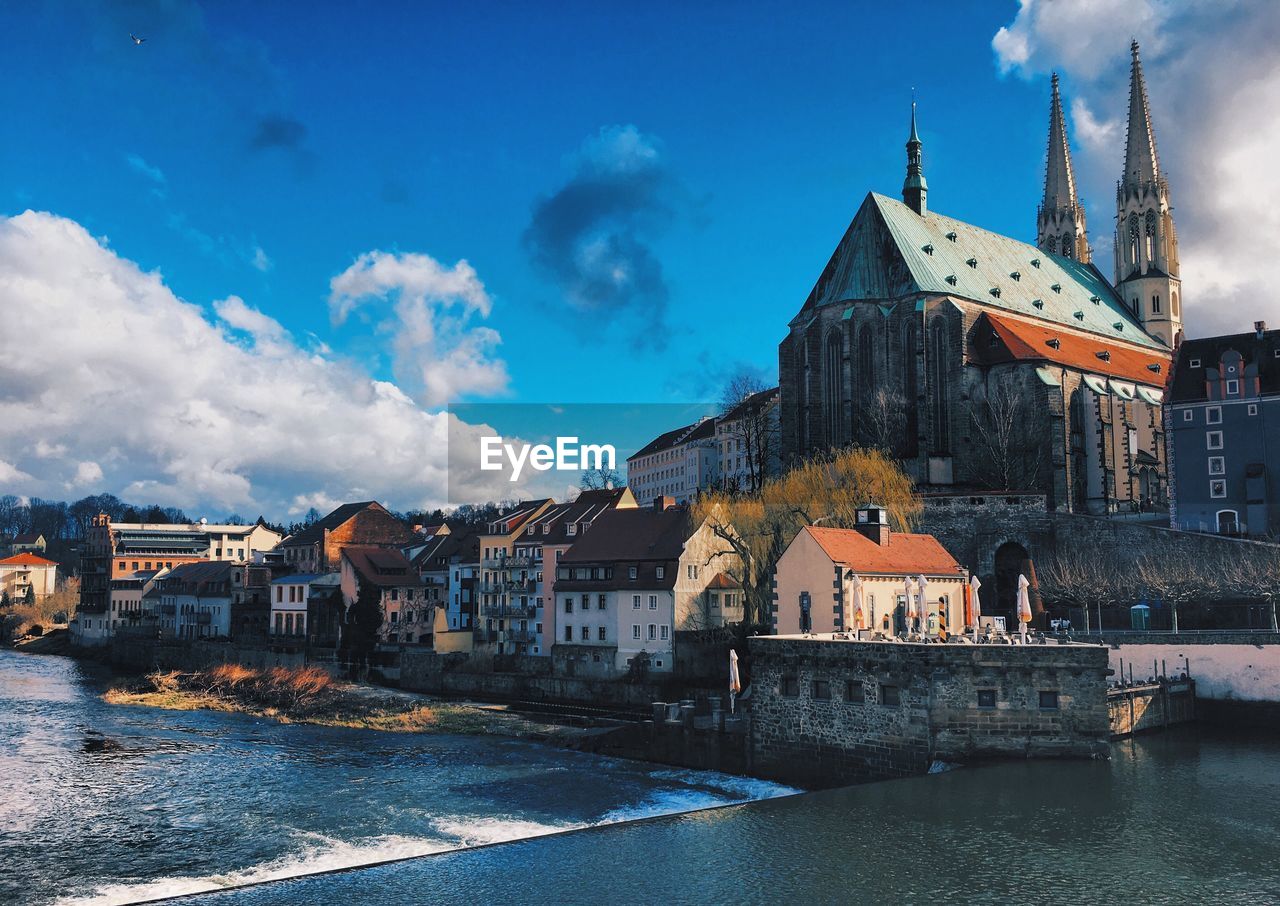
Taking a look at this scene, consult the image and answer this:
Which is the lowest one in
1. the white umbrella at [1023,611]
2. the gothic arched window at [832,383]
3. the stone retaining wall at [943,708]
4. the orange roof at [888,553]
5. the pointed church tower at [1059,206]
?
the stone retaining wall at [943,708]

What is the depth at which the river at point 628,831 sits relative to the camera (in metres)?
26.1

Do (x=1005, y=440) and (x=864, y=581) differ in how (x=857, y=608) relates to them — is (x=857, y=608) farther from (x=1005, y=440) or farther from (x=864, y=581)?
(x=1005, y=440)

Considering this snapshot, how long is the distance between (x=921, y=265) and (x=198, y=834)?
75.0 m

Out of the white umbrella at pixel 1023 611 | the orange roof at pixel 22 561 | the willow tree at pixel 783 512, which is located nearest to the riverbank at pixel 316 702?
the willow tree at pixel 783 512

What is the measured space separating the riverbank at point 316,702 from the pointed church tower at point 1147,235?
297ft

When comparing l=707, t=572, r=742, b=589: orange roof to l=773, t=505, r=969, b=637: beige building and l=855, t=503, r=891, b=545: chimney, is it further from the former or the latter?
l=855, t=503, r=891, b=545: chimney

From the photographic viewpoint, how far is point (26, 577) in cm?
16512

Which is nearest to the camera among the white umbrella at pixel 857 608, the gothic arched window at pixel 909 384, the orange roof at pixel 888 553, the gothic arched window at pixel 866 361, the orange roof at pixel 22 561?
the white umbrella at pixel 857 608

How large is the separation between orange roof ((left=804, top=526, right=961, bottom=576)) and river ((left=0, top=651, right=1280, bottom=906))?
12.9 meters

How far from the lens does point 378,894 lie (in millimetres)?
25750

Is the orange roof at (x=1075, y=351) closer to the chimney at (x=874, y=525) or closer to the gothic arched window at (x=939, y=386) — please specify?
the gothic arched window at (x=939, y=386)

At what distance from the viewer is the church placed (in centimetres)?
8456

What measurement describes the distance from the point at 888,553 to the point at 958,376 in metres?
38.7

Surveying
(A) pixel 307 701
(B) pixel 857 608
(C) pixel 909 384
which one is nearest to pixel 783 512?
(B) pixel 857 608
